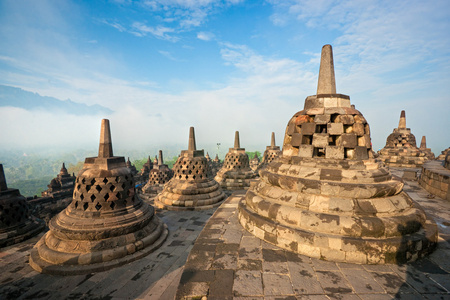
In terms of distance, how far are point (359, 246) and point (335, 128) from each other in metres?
2.40

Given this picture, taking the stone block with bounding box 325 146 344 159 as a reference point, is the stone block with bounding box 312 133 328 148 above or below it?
above

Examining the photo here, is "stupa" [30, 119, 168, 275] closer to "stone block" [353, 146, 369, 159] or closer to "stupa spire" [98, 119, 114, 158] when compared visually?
"stupa spire" [98, 119, 114, 158]

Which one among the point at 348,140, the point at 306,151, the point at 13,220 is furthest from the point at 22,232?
the point at 348,140

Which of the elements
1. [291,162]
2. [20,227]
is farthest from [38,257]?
[291,162]

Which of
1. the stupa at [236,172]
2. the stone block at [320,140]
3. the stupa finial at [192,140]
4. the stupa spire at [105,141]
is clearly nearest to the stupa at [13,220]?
the stupa spire at [105,141]

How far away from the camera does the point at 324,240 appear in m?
3.56

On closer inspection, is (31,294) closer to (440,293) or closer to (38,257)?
(38,257)

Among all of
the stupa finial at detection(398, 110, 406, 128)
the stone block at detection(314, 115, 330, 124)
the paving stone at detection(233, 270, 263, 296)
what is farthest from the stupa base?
the stupa finial at detection(398, 110, 406, 128)

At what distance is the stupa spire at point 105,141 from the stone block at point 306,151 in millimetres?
→ 6097

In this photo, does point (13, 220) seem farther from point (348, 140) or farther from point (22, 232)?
point (348, 140)

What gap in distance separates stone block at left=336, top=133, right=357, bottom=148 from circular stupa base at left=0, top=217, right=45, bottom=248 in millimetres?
10260

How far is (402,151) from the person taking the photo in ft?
49.1

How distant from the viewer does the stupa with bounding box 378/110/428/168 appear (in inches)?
562

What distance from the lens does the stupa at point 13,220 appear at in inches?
262
